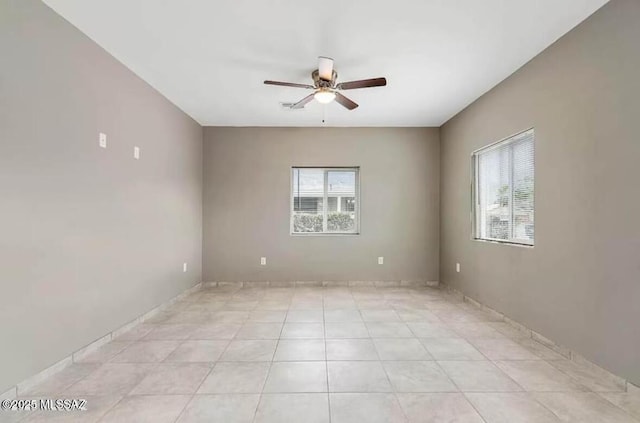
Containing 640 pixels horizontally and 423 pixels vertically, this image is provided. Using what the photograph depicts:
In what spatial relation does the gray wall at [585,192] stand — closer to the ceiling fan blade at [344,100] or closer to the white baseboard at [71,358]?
the ceiling fan blade at [344,100]

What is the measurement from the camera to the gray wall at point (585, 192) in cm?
206

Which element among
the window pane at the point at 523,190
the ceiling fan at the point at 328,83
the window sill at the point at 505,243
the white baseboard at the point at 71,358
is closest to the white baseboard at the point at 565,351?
the window sill at the point at 505,243

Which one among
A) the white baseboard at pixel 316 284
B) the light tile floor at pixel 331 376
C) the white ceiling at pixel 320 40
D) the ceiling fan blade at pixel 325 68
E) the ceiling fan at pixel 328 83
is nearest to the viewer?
the light tile floor at pixel 331 376

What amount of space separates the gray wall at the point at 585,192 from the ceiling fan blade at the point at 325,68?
1897 mm

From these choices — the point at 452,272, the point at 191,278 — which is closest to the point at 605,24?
the point at 452,272

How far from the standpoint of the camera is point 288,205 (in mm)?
5320

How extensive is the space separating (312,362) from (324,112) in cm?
330

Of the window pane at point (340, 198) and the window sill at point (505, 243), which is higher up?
the window pane at point (340, 198)

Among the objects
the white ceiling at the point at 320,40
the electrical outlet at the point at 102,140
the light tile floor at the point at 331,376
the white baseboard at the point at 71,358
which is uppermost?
the white ceiling at the point at 320,40

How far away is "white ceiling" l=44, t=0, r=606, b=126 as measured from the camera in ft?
7.48

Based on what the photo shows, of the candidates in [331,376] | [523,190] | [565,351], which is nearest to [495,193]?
[523,190]

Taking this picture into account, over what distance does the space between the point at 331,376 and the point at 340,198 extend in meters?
3.48

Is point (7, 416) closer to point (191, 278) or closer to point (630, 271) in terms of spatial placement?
point (191, 278)

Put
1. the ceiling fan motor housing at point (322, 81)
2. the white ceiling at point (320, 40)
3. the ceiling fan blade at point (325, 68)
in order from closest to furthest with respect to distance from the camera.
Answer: the white ceiling at point (320, 40) → the ceiling fan blade at point (325, 68) → the ceiling fan motor housing at point (322, 81)
